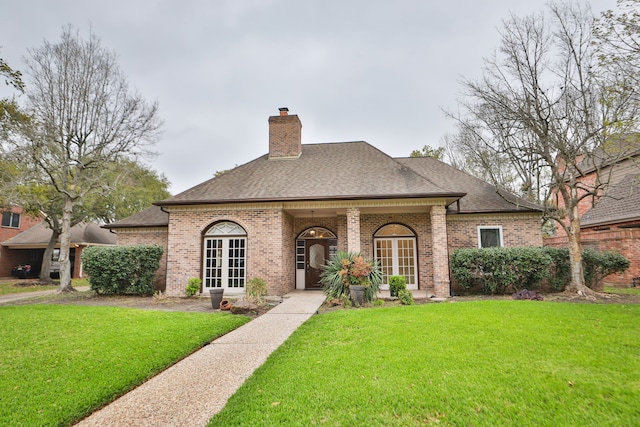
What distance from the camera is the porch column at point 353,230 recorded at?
11.4 meters

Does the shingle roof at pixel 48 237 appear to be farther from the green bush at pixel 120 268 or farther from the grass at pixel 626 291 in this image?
the grass at pixel 626 291

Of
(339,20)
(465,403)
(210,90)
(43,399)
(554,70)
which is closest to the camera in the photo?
(465,403)

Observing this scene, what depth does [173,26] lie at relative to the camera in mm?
11570

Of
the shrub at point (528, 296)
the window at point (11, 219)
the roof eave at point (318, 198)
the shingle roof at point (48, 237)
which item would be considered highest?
the window at point (11, 219)

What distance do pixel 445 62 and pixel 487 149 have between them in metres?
4.04

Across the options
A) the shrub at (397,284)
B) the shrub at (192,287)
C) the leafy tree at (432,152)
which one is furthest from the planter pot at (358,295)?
the leafy tree at (432,152)

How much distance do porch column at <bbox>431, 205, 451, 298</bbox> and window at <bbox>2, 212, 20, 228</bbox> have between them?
102 ft

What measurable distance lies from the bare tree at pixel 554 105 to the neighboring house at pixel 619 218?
817 mm

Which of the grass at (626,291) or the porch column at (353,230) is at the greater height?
the porch column at (353,230)

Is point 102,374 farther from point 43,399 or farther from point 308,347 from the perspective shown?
point 308,347

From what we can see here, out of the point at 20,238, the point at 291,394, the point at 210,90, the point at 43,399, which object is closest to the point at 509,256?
the point at 291,394

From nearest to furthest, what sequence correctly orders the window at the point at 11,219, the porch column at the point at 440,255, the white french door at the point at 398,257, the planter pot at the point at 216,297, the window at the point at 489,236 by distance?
the planter pot at the point at 216,297, the porch column at the point at 440,255, the window at the point at 489,236, the white french door at the point at 398,257, the window at the point at 11,219

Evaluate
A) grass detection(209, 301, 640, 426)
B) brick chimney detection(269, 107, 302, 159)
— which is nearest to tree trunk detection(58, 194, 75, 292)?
brick chimney detection(269, 107, 302, 159)

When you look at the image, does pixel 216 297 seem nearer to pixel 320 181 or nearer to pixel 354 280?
pixel 354 280
